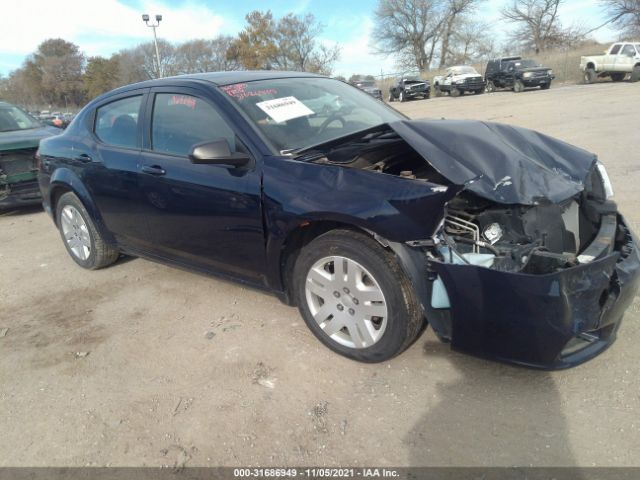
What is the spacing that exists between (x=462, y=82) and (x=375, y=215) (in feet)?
99.1

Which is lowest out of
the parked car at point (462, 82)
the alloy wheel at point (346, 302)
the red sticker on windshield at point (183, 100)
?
the alloy wheel at point (346, 302)

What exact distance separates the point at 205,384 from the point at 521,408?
1.71 meters

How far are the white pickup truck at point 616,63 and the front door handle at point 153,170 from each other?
94.8 feet

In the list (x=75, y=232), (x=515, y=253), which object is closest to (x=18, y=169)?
(x=75, y=232)

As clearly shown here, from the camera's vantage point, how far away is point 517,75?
26.5 metres

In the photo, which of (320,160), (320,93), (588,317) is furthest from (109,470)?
(320,93)

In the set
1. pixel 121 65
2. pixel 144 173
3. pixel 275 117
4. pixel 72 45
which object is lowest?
pixel 144 173

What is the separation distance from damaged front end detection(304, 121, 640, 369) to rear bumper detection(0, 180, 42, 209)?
598cm

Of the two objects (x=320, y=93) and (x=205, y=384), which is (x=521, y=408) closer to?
(x=205, y=384)

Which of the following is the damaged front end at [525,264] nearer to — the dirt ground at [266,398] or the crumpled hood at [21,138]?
the dirt ground at [266,398]

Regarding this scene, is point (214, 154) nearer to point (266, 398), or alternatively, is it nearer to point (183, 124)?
point (183, 124)

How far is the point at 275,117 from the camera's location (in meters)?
3.11

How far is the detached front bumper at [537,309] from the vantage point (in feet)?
6.91

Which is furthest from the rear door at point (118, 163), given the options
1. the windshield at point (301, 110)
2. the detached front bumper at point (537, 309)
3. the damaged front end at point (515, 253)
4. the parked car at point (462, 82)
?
the parked car at point (462, 82)
